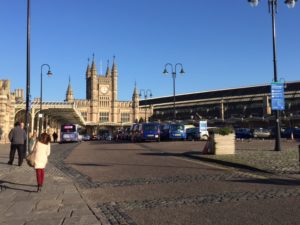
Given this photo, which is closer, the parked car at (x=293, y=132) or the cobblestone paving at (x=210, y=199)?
the cobblestone paving at (x=210, y=199)

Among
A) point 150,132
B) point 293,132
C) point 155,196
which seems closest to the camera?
point 155,196

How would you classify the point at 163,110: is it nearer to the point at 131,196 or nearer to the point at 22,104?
the point at 22,104

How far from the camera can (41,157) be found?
9.87 metres

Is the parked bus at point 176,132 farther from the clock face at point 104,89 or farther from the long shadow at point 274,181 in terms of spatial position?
the clock face at point 104,89

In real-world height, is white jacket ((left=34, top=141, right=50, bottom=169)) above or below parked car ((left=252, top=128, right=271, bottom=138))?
below

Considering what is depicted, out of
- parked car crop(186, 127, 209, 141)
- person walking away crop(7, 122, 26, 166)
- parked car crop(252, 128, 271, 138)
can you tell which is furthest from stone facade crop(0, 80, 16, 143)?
parked car crop(252, 128, 271, 138)

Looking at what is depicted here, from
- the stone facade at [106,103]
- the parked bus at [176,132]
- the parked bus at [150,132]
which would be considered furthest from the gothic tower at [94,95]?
the parked bus at [150,132]

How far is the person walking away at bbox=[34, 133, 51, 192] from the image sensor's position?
32.2ft

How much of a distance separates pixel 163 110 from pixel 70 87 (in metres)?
40.3

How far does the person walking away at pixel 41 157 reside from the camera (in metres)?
9.80

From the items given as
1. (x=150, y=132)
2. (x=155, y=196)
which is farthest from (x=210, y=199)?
(x=150, y=132)

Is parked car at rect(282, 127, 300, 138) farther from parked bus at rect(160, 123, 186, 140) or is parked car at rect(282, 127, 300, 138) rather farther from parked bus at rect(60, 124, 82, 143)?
parked bus at rect(60, 124, 82, 143)

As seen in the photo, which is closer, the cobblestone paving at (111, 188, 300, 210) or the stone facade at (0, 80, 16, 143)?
the cobblestone paving at (111, 188, 300, 210)

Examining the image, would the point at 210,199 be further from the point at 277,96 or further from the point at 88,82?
the point at 88,82
